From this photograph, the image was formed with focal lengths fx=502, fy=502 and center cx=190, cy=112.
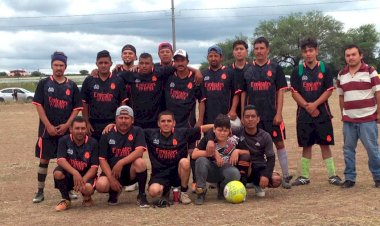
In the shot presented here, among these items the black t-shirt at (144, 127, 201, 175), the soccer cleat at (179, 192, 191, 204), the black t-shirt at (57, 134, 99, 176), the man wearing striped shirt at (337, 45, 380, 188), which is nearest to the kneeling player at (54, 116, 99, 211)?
the black t-shirt at (57, 134, 99, 176)

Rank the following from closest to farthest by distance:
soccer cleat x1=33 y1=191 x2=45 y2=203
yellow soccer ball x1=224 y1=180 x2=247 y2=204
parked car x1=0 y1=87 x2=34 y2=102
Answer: yellow soccer ball x1=224 y1=180 x2=247 y2=204
soccer cleat x1=33 y1=191 x2=45 y2=203
parked car x1=0 y1=87 x2=34 y2=102

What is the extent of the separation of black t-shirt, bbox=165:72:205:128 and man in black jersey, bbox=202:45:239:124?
0.49 feet

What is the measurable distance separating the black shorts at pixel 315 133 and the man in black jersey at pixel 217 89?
1.17 metres

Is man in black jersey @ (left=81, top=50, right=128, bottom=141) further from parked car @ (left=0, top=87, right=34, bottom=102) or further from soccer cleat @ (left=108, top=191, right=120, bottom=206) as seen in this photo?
parked car @ (left=0, top=87, right=34, bottom=102)

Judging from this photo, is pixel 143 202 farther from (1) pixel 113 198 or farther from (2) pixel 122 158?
(2) pixel 122 158

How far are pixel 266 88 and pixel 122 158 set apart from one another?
2.36 meters

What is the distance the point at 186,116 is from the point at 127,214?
1.99 metres

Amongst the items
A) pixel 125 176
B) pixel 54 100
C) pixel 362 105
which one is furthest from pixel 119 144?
pixel 362 105

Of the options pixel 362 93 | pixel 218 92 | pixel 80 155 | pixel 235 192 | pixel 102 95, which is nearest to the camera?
pixel 235 192

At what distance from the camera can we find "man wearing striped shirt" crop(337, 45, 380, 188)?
281 inches

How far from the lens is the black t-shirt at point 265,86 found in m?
7.45

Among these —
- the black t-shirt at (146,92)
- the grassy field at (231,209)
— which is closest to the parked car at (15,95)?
the grassy field at (231,209)

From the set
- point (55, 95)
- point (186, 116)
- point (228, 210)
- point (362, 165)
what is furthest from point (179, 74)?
point (362, 165)

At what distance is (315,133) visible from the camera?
25.4ft
